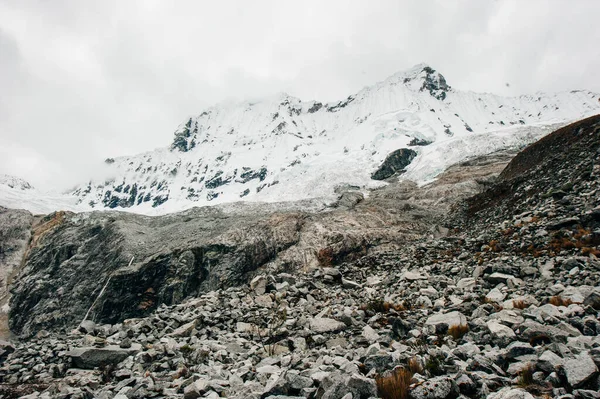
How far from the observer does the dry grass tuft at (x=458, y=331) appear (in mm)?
7637

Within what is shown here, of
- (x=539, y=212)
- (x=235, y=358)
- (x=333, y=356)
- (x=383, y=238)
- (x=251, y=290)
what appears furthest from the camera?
(x=383, y=238)

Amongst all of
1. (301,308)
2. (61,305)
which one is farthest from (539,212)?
(61,305)

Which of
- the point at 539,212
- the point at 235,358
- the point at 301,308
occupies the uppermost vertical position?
the point at 539,212

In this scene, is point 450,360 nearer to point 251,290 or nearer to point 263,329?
point 263,329

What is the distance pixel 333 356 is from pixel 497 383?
138 inches

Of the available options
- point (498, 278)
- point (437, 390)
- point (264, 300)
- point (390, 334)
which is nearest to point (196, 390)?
point (437, 390)

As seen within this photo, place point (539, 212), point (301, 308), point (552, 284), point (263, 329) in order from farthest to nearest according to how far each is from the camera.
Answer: point (539, 212) → point (301, 308) → point (263, 329) → point (552, 284)

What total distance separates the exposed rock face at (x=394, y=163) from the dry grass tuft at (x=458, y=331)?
121924 millimetres

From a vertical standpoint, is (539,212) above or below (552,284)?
above

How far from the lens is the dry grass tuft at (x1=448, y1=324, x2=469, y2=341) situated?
7637mm

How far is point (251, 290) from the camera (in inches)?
617

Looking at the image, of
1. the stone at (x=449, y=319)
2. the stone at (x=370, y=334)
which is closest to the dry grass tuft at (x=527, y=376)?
the stone at (x=449, y=319)

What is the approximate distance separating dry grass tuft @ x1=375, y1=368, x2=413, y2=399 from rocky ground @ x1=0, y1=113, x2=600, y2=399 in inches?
0.8

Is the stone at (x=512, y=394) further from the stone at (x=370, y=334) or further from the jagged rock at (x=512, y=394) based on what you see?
the stone at (x=370, y=334)
